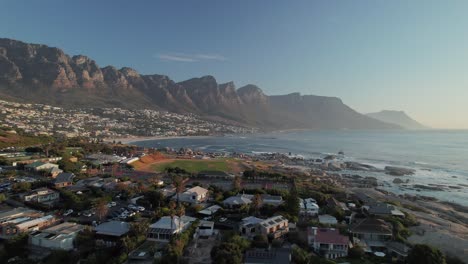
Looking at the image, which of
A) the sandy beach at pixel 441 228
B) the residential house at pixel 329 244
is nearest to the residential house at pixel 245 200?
the residential house at pixel 329 244

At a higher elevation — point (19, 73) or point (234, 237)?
point (19, 73)

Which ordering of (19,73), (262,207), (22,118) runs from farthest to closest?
1. (19,73)
2. (22,118)
3. (262,207)

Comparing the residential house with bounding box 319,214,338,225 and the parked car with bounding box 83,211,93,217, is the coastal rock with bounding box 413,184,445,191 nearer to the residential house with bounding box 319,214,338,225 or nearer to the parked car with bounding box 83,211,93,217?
the residential house with bounding box 319,214,338,225

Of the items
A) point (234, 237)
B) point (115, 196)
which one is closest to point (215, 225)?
point (234, 237)

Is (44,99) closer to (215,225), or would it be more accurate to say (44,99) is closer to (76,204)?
(76,204)

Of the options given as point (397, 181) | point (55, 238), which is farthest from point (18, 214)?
point (397, 181)

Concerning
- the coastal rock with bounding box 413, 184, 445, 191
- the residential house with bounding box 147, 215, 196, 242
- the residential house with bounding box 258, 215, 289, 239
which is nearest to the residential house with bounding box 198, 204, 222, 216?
the residential house with bounding box 147, 215, 196, 242
